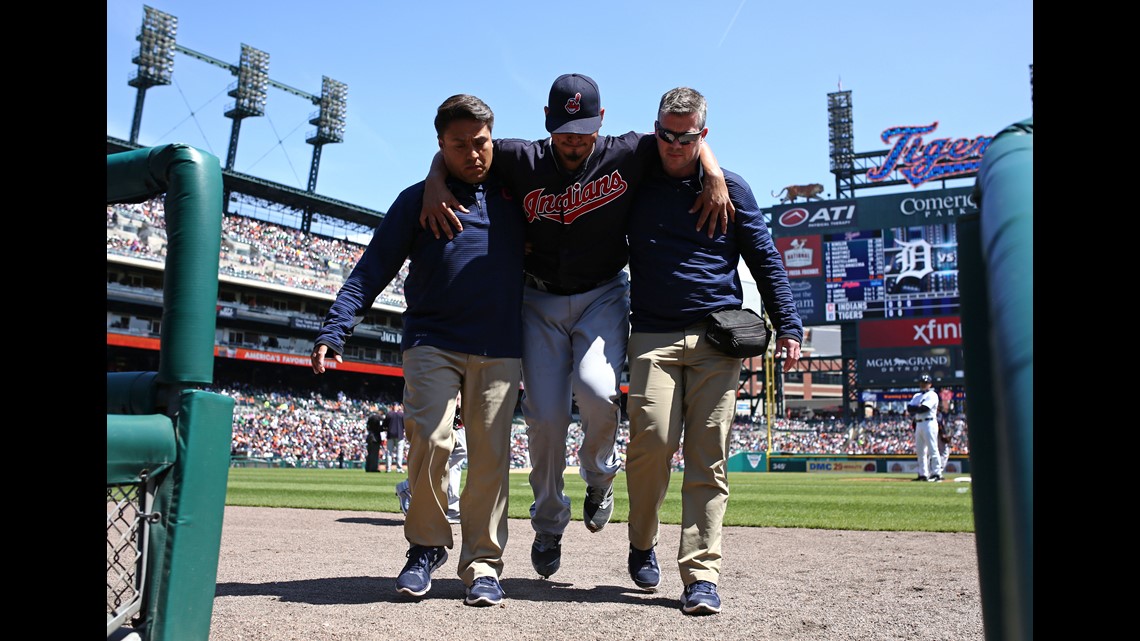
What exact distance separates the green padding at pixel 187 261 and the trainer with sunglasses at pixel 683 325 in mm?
1888

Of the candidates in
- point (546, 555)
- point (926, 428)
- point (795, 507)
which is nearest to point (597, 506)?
point (546, 555)

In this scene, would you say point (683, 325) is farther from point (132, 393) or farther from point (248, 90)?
point (248, 90)

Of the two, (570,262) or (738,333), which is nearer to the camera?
(738,333)

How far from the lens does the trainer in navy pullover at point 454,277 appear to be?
12.6 ft

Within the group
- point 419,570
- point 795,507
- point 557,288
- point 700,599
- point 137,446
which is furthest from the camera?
point 795,507

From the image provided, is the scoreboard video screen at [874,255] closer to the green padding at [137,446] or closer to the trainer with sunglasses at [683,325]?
the trainer with sunglasses at [683,325]

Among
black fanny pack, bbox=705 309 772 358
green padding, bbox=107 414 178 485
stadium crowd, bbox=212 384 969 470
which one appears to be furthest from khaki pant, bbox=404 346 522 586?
stadium crowd, bbox=212 384 969 470

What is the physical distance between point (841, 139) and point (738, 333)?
50.9 metres

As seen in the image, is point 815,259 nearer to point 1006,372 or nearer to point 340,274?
point 340,274

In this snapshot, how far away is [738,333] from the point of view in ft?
12.1

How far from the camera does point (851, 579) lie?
168 inches

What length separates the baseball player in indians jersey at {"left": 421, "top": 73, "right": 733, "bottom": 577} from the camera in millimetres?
3932

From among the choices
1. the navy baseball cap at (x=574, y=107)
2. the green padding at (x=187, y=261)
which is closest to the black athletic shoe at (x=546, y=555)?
the navy baseball cap at (x=574, y=107)
